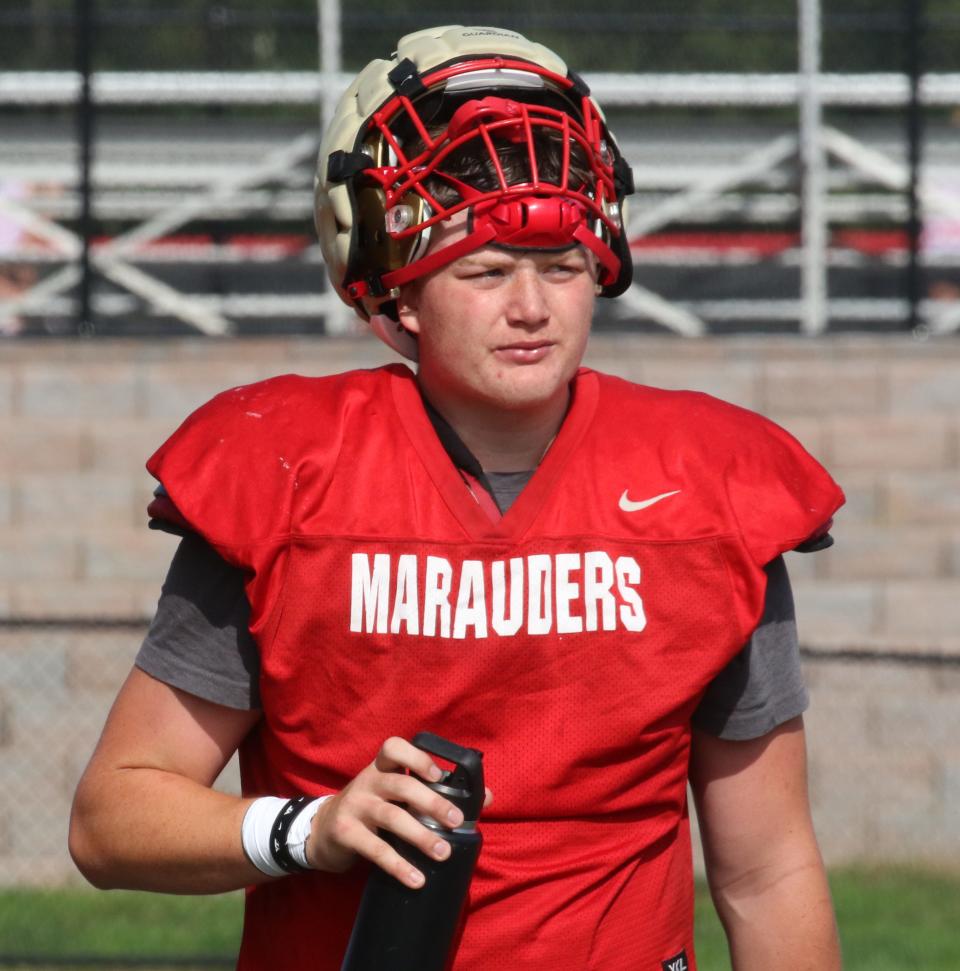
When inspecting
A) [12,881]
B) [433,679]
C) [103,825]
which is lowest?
[12,881]

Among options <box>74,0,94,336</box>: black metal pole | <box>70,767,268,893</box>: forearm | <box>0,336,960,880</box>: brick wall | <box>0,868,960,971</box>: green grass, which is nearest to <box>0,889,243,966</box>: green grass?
<box>0,868,960,971</box>: green grass

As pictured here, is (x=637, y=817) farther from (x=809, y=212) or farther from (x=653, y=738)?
(x=809, y=212)

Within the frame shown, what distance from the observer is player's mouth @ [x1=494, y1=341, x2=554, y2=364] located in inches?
79.2

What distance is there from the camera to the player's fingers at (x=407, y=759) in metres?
1.75

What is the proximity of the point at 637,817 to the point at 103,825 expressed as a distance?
0.65 metres

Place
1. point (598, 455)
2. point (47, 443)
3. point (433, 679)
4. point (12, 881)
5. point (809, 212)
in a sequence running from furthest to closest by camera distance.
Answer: point (809, 212) → point (47, 443) → point (12, 881) → point (598, 455) → point (433, 679)

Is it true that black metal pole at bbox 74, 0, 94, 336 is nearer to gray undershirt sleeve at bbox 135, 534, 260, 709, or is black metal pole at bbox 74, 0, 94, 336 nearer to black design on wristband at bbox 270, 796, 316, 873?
gray undershirt sleeve at bbox 135, 534, 260, 709

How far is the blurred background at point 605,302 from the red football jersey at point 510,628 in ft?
11.8

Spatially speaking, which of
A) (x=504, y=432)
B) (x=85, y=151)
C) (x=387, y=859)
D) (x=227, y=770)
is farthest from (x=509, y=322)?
(x=85, y=151)

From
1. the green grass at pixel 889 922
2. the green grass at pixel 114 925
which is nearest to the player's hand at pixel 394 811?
the green grass at pixel 889 922

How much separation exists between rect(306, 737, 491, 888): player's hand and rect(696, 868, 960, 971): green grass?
11.1 feet

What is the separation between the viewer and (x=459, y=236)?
2.02m

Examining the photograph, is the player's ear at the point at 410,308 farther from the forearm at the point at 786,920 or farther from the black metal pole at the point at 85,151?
the black metal pole at the point at 85,151

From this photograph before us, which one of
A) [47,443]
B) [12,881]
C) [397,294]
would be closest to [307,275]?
[47,443]
